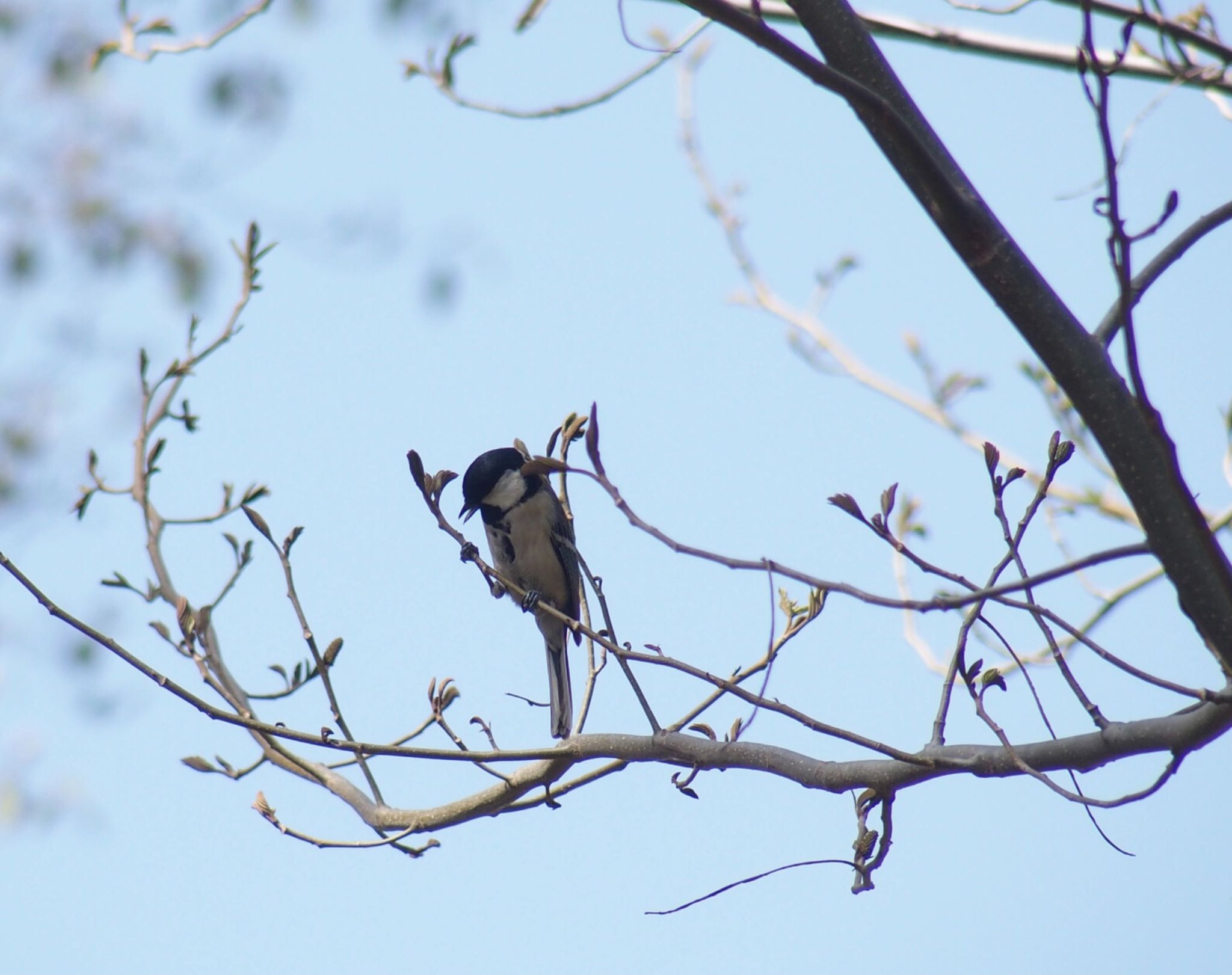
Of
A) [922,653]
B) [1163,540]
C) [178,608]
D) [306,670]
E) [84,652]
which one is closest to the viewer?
[1163,540]

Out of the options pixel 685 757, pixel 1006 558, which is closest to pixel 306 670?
pixel 685 757

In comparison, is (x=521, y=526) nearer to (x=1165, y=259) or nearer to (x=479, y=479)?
(x=479, y=479)

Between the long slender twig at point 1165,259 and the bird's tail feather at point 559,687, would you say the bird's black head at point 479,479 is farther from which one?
the long slender twig at point 1165,259

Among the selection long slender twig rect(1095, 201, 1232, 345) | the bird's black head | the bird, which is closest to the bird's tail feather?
the bird

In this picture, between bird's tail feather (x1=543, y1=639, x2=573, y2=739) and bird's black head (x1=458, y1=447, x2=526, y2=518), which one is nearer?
bird's tail feather (x1=543, y1=639, x2=573, y2=739)

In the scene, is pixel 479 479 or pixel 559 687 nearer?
pixel 559 687

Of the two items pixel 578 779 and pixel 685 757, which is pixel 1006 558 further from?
pixel 578 779

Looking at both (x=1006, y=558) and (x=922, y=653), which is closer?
(x=1006, y=558)

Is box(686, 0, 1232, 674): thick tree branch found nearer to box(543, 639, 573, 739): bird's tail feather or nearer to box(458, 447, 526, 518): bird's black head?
box(543, 639, 573, 739): bird's tail feather

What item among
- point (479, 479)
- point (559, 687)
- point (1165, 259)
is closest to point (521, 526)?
point (479, 479)

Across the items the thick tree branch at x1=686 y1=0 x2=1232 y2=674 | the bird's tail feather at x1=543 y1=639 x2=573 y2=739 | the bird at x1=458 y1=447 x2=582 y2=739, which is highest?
the bird at x1=458 y1=447 x2=582 y2=739

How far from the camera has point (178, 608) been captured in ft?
9.29

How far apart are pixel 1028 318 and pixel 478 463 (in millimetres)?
4095

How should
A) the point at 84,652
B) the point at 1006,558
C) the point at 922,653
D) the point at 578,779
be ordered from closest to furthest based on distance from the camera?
the point at 1006,558 < the point at 578,779 < the point at 922,653 < the point at 84,652
